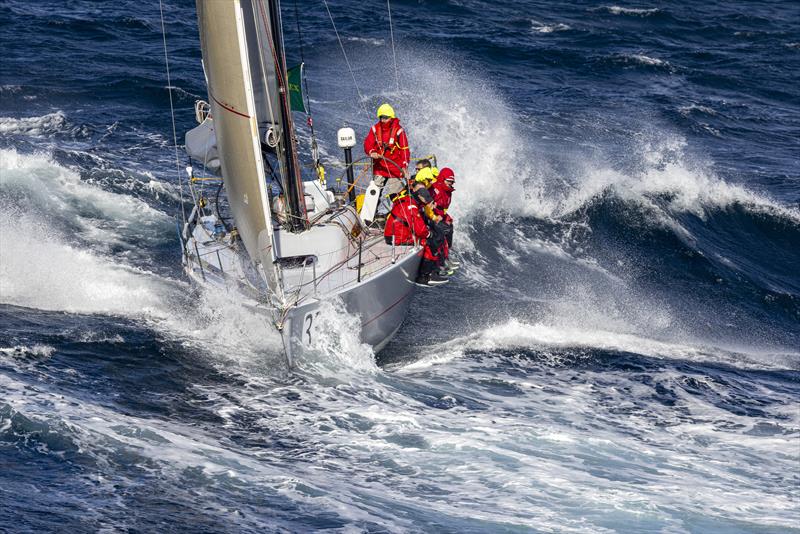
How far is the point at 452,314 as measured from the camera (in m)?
16.1

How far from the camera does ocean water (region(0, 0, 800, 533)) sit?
35.3 ft

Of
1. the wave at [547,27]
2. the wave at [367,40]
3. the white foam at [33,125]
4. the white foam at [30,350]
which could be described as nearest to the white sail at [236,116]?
the white foam at [30,350]

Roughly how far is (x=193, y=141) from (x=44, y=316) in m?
2.97

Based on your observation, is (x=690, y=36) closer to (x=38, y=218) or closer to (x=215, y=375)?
(x=38, y=218)

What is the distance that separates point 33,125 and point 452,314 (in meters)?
10.00

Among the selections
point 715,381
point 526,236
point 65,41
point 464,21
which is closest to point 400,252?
point 715,381

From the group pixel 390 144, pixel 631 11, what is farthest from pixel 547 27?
pixel 390 144

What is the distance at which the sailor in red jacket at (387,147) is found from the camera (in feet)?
49.7

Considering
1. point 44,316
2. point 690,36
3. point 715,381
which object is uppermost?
point 690,36

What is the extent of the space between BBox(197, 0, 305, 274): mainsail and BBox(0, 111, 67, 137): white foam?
913 centimetres

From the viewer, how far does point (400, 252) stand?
554 inches

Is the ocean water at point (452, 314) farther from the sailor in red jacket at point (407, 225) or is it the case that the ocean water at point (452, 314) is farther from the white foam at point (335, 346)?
the sailor in red jacket at point (407, 225)

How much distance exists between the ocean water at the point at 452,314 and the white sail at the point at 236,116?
1324 millimetres

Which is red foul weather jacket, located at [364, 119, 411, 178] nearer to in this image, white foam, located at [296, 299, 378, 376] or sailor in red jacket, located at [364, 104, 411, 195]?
sailor in red jacket, located at [364, 104, 411, 195]
